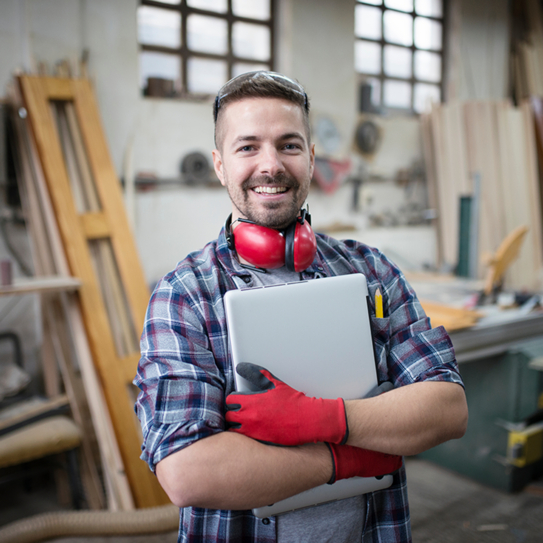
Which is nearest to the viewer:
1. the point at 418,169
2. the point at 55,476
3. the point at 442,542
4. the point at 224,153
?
the point at 224,153

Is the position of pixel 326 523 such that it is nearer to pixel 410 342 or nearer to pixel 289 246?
pixel 410 342

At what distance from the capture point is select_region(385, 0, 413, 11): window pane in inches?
169

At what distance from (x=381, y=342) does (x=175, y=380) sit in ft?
1.56

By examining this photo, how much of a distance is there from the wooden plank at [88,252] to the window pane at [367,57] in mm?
2649

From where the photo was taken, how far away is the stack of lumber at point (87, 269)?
2.21 metres

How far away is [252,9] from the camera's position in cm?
355

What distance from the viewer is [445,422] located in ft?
2.96

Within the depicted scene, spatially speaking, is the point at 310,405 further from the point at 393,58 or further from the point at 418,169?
the point at 393,58

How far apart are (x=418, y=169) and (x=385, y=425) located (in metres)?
3.99

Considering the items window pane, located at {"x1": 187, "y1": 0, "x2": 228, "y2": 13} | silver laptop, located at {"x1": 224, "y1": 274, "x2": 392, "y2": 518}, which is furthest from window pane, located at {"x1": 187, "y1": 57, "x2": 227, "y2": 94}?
silver laptop, located at {"x1": 224, "y1": 274, "x2": 392, "y2": 518}

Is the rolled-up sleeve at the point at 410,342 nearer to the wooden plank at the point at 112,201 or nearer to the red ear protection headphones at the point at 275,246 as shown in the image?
the red ear protection headphones at the point at 275,246

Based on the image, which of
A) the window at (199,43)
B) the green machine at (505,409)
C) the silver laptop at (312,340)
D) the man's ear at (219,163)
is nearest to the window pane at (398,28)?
the window at (199,43)

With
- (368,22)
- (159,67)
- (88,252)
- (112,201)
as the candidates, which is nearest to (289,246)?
(88,252)

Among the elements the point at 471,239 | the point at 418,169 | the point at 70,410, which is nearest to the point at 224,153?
the point at 70,410
